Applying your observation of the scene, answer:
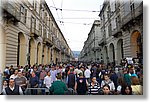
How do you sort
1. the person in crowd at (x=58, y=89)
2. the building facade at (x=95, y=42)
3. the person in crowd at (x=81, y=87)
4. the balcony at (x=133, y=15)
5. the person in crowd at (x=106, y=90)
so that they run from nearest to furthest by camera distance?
the person in crowd at (x=58, y=89) < the person in crowd at (x=106, y=90) < the person in crowd at (x=81, y=87) < the balcony at (x=133, y=15) < the building facade at (x=95, y=42)

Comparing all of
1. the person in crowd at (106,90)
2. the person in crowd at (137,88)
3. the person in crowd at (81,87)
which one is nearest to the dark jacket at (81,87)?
the person in crowd at (81,87)

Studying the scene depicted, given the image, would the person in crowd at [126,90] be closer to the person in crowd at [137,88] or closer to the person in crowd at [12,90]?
the person in crowd at [137,88]

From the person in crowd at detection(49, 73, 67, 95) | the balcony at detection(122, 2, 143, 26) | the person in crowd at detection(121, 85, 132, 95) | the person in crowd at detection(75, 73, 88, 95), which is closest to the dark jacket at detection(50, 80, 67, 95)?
the person in crowd at detection(49, 73, 67, 95)

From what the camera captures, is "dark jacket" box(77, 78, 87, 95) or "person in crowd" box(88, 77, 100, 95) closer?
"person in crowd" box(88, 77, 100, 95)

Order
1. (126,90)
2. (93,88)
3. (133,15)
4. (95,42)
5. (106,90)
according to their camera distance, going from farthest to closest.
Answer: (95,42)
(133,15)
(93,88)
(106,90)
(126,90)

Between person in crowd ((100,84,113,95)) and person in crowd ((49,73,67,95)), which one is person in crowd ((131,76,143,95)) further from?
person in crowd ((49,73,67,95))

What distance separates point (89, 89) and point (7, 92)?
6.21 feet

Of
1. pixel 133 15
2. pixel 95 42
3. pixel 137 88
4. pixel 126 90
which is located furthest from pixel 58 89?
pixel 95 42

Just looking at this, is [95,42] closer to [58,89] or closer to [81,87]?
[81,87]

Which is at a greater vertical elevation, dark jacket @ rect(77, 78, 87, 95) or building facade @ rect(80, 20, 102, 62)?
building facade @ rect(80, 20, 102, 62)

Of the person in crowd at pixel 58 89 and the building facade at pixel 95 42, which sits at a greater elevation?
the building facade at pixel 95 42

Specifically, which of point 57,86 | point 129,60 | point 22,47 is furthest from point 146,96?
point 22,47

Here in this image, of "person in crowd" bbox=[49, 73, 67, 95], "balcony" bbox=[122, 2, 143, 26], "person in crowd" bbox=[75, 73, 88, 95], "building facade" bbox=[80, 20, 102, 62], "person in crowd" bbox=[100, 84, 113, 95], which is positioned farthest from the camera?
"building facade" bbox=[80, 20, 102, 62]

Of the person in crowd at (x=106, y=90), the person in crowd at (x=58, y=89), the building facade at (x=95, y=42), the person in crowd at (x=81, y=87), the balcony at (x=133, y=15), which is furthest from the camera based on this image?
the building facade at (x=95, y=42)
